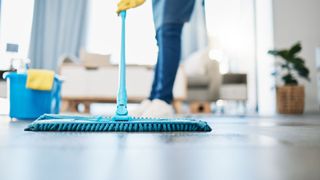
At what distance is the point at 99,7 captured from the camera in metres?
5.61

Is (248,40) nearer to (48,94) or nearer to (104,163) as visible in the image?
(48,94)

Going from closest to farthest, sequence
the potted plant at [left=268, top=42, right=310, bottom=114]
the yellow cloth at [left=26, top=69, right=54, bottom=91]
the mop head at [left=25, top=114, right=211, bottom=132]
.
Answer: the mop head at [left=25, top=114, right=211, bottom=132] → the yellow cloth at [left=26, top=69, right=54, bottom=91] → the potted plant at [left=268, top=42, right=310, bottom=114]

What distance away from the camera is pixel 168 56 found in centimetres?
150

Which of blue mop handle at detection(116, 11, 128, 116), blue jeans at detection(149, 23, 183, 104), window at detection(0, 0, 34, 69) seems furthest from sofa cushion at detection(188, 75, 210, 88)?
blue mop handle at detection(116, 11, 128, 116)

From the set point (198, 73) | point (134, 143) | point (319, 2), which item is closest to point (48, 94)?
point (134, 143)

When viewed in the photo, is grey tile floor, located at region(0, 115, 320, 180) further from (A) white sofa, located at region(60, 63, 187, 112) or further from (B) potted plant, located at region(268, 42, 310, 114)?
(A) white sofa, located at region(60, 63, 187, 112)

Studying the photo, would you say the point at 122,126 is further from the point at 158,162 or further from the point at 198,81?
the point at 198,81

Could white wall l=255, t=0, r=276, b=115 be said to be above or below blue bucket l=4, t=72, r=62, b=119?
above

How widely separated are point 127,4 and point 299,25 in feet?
11.4

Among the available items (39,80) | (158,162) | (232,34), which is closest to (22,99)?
(39,80)

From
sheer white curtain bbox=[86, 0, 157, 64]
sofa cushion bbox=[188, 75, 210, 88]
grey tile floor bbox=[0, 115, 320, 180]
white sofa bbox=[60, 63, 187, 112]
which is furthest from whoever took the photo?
sheer white curtain bbox=[86, 0, 157, 64]

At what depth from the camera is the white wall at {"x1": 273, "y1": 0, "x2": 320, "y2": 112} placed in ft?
12.5

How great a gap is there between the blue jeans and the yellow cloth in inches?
21.6

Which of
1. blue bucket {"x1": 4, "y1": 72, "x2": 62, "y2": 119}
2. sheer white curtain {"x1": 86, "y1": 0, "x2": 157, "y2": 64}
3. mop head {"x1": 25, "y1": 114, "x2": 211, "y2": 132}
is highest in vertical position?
sheer white curtain {"x1": 86, "y1": 0, "x2": 157, "y2": 64}
